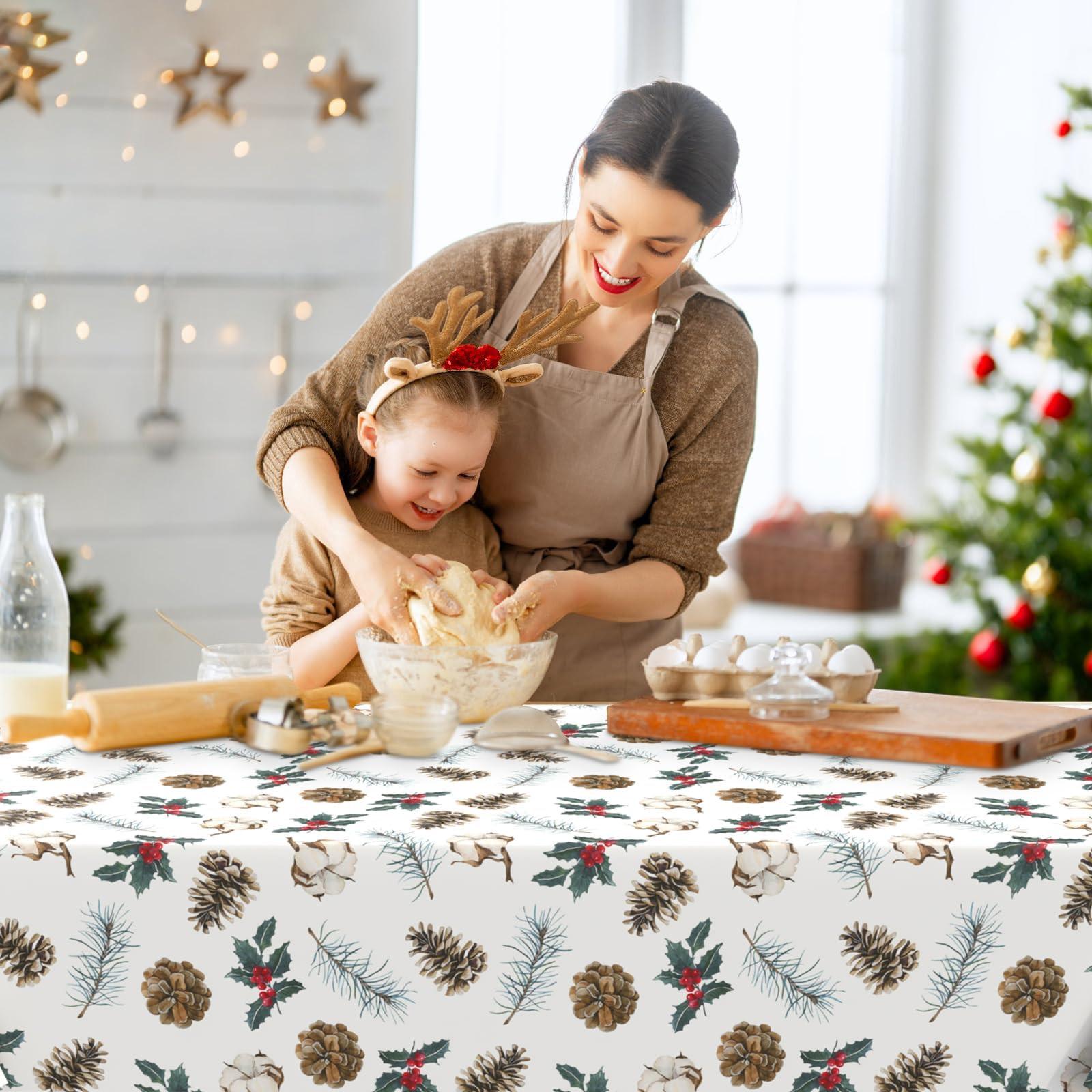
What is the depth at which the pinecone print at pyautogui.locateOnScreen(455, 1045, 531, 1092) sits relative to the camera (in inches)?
36.3

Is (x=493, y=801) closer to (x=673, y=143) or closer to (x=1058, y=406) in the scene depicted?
(x=673, y=143)

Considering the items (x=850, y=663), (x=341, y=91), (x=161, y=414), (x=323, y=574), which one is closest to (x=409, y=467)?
(x=323, y=574)

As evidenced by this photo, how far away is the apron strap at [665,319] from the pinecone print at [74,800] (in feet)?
3.02

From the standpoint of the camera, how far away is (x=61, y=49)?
132 inches

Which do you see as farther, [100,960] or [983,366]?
[983,366]

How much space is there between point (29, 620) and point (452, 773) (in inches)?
18.8

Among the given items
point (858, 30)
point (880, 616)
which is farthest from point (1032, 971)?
point (858, 30)

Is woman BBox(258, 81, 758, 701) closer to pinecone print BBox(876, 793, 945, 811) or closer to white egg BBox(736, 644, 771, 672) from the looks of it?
white egg BBox(736, 644, 771, 672)

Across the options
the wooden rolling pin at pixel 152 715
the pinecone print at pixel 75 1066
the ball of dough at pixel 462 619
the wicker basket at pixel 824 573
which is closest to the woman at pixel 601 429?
the ball of dough at pixel 462 619

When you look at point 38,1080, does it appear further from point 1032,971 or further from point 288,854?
point 1032,971

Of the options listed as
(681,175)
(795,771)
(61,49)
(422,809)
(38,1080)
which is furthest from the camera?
(61,49)

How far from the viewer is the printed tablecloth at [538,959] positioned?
0.92 m

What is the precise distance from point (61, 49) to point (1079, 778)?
3048mm

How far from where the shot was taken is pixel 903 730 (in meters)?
1.23
